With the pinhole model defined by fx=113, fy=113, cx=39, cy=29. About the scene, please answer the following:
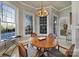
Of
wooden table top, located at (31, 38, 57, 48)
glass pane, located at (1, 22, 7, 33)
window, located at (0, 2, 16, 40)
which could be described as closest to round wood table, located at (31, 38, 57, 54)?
wooden table top, located at (31, 38, 57, 48)

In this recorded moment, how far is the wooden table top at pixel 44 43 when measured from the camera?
2.01m

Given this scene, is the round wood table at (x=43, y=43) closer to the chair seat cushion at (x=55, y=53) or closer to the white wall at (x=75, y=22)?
the chair seat cushion at (x=55, y=53)

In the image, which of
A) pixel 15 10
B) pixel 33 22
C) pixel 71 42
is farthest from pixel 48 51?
pixel 15 10

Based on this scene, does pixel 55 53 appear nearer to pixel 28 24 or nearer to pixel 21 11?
pixel 28 24

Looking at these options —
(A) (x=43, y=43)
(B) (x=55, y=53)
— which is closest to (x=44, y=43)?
(A) (x=43, y=43)

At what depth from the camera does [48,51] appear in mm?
2031

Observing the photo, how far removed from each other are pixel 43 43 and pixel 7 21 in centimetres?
75

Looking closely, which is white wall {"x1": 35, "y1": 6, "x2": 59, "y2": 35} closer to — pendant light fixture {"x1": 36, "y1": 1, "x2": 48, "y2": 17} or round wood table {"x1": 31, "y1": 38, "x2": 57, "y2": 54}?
pendant light fixture {"x1": 36, "y1": 1, "x2": 48, "y2": 17}

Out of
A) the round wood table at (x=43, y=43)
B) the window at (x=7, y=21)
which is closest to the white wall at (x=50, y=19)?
the round wood table at (x=43, y=43)

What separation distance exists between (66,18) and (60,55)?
67 cm

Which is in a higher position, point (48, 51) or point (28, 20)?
point (28, 20)

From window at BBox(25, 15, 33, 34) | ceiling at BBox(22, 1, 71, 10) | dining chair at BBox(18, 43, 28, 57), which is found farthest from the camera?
window at BBox(25, 15, 33, 34)

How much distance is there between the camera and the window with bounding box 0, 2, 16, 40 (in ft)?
6.30

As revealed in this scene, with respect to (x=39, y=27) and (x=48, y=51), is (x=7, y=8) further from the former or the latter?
(x=48, y=51)
